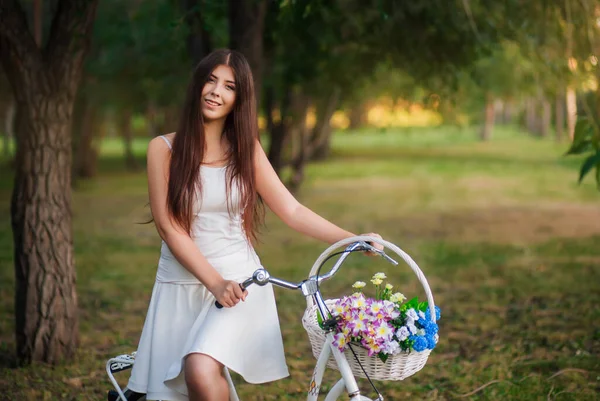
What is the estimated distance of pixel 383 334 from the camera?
122 inches

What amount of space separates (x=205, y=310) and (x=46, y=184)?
9.80 ft

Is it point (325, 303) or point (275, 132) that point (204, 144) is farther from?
point (275, 132)

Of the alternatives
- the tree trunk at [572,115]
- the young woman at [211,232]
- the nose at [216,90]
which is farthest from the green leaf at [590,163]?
the nose at [216,90]

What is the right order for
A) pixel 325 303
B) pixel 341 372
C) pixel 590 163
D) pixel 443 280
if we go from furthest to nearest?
pixel 443 280
pixel 590 163
pixel 325 303
pixel 341 372

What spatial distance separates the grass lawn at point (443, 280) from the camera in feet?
20.2

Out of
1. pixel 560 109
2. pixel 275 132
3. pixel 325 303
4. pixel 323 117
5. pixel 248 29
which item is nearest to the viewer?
pixel 325 303

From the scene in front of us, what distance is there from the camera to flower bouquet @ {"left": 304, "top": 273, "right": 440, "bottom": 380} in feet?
10.2

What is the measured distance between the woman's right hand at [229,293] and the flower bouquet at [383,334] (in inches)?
12.4

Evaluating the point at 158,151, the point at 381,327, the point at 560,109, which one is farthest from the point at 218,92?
the point at 560,109

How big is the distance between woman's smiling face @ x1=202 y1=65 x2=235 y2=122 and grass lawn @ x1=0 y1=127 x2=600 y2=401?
2842 millimetres

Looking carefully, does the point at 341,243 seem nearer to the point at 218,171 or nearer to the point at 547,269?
the point at 218,171

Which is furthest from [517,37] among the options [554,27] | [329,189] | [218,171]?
[329,189]

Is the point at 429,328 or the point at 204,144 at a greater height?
the point at 204,144

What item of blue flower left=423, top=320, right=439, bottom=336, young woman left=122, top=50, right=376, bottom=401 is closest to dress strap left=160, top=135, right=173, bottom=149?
young woman left=122, top=50, right=376, bottom=401
